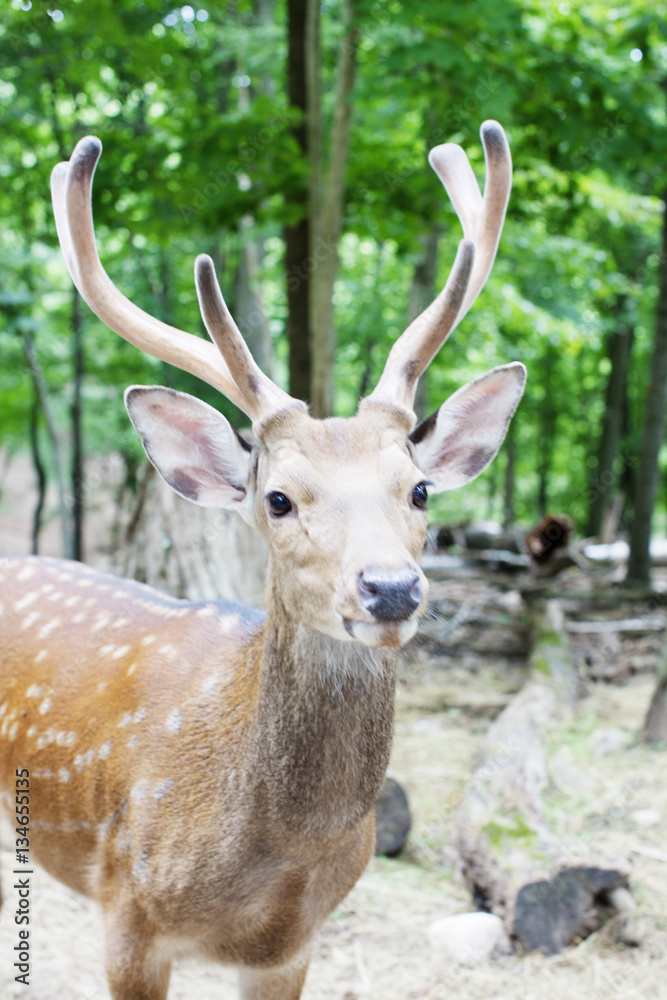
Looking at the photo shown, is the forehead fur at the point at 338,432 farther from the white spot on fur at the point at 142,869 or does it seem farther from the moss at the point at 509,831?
the moss at the point at 509,831

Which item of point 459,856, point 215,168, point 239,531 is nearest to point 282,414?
point 459,856

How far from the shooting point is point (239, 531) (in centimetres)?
527

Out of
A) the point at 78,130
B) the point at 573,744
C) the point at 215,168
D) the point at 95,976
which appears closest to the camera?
the point at 95,976

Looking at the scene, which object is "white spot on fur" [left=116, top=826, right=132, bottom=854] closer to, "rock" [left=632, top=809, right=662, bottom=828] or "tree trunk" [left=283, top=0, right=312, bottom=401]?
"rock" [left=632, top=809, right=662, bottom=828]

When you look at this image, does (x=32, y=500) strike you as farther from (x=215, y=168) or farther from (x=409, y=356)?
(x=409, y=356)

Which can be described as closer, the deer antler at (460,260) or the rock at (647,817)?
the deer antler at (460,260)

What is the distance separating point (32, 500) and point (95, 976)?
56.6 ft

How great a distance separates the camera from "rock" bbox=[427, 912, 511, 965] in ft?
11.2

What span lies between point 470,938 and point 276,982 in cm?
112

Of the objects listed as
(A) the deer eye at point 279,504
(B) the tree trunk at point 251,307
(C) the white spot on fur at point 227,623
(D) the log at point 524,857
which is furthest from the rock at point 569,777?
(B) the tree trunk at point 251,307

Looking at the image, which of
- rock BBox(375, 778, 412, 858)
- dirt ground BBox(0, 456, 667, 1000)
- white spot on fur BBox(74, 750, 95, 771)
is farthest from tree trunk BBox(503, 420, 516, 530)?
white spot on fur BBox(74, 750, 95, 771)

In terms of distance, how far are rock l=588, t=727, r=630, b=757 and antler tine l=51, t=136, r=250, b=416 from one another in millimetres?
3844

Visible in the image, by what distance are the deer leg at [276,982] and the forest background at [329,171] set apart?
13.4 feet

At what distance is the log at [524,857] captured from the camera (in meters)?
3.42
